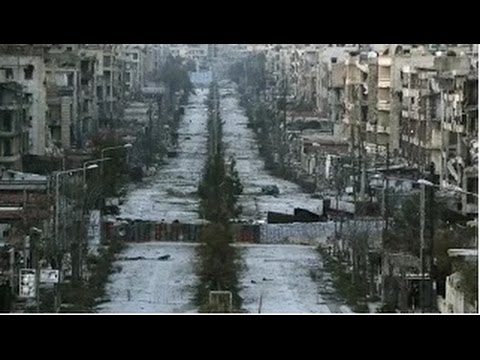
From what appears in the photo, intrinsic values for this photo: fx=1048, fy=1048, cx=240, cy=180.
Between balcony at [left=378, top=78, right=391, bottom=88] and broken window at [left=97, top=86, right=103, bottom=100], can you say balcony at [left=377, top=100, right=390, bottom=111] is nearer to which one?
balcony at [left=378, top=78, right=391, bottom=88]

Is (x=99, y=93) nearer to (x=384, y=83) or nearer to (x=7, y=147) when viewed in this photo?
(x=7, y=147)

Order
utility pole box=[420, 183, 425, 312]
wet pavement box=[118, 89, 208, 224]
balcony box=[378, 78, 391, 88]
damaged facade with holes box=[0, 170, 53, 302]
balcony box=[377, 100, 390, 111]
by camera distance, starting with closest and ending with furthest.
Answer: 1. utility pole box=[420, 183, 425, 312]
2. damaged facade with holes box=[0, 170, 53, 302]
3. wet pavement box=[118, 89, 208, 224]
4. balcony box=[377, 100, 390, 111]
5. balcony box=[378, 78, 391, 88]

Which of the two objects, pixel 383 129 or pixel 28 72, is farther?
pixel 383 129

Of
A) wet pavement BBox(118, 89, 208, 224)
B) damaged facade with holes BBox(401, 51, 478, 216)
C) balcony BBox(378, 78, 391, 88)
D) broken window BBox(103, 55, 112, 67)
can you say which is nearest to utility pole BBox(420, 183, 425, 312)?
damaged facade with holes BBox(401, 51, 478, 216)

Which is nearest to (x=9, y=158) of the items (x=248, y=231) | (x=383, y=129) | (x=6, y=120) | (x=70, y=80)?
(x=6, y=120)

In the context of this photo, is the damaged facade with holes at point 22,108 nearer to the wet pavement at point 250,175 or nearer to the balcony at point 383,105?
the wet pavement at point 250,175

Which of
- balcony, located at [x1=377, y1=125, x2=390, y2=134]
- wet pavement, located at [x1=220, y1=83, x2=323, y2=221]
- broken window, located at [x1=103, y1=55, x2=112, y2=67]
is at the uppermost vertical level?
broken window, located at [x1=103, y1=55, x2=112, y2=67]

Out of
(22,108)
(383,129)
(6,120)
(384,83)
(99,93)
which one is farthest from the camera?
(384,83)

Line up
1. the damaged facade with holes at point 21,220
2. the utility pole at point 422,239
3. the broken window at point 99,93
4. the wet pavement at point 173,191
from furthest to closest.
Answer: the broken window at point 99,93, the wet pavement at point 173,191, the damaged facade with holes at point 21,220, the utility pole at point 422,239

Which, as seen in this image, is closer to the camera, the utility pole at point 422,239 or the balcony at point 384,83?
the utility pole at point 422,239

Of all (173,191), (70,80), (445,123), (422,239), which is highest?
(70,80)

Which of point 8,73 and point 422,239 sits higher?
point 8,73

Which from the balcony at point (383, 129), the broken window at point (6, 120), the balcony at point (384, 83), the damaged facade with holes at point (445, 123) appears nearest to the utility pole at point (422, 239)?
the damaged facade with holes at point (445, 123)
